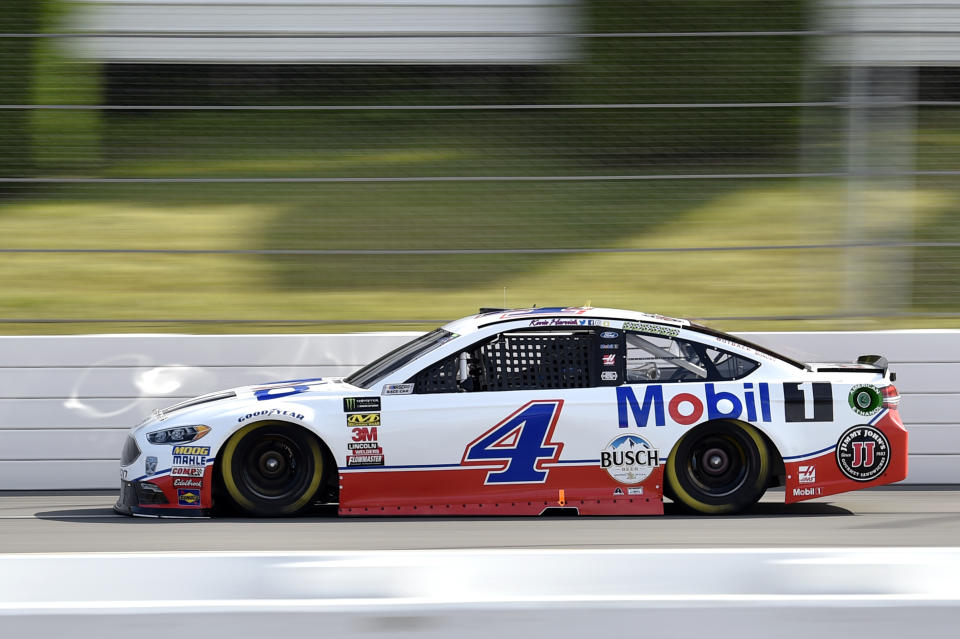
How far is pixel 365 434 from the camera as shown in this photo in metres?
6.36

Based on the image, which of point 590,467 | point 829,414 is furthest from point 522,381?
point 829,414

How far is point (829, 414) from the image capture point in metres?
6.49

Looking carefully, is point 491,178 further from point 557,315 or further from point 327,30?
point 557,315

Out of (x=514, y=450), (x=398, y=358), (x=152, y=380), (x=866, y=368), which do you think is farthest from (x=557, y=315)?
(x=152, y=380)

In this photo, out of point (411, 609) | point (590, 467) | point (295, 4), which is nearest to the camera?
point (411, 609)

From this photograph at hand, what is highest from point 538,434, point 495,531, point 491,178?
point 491,178

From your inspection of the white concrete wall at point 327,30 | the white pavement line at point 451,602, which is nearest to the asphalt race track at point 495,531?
the white pavement line at point 451,602

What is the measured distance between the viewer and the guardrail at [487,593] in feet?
10.00

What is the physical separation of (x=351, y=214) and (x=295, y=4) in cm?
219

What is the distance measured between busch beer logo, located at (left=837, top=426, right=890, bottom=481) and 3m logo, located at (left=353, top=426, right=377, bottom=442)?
2591 millimetres

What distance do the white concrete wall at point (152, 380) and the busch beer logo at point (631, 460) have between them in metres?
2.20

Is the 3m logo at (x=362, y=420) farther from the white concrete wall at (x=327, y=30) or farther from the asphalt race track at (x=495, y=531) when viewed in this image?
the white concrete wall at (x=327, y=30)

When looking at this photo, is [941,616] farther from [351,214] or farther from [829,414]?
[351,214]

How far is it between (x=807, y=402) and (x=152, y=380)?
4435 mm
